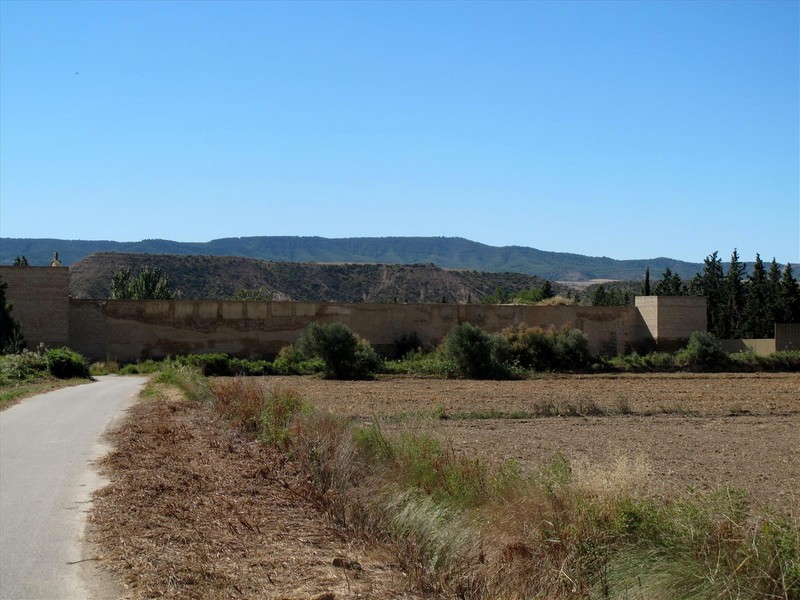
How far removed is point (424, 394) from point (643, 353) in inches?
1015

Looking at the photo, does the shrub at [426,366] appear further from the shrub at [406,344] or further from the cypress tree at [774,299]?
the cypress tree at [774,299]

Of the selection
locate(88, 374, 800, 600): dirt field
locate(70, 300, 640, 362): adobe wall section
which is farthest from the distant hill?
locate(88, 374, 800, 600): dirt field

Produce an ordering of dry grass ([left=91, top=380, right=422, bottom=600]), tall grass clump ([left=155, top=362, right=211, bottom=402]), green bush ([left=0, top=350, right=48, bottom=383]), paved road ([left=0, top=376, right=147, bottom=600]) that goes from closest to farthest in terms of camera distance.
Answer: dry grass ([left=91, top=380, right=422, bottom=600]), paved road ([left=0, top=376, right=147, bottom=600]), tall grass clump ([left=155, top=362, right=211, bottom=402]), green bush ([left=0, top=350, right=48, bottom=383])

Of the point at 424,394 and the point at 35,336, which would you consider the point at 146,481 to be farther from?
the point at 35,336

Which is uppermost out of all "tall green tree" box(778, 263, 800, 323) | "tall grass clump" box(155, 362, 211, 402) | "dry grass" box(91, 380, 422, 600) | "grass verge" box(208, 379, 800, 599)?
"tall green tree" box(778, 263, 800, 323)

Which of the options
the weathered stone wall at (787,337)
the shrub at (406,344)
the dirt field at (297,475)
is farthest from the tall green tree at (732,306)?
the dirt field at (297,475)

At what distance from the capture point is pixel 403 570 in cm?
721

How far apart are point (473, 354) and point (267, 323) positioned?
12.2m

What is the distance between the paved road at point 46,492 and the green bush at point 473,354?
26.2 meters

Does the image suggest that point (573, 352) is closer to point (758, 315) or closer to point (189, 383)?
point (758, 315)

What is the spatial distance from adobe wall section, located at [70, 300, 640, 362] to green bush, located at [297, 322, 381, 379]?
405cm

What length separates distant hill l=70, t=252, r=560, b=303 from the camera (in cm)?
11506

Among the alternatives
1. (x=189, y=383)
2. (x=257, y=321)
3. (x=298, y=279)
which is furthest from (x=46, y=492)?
(x=298, y=279)

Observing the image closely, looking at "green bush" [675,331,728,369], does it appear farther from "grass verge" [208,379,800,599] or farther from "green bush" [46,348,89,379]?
"grass verge" [208,379,800,599]
